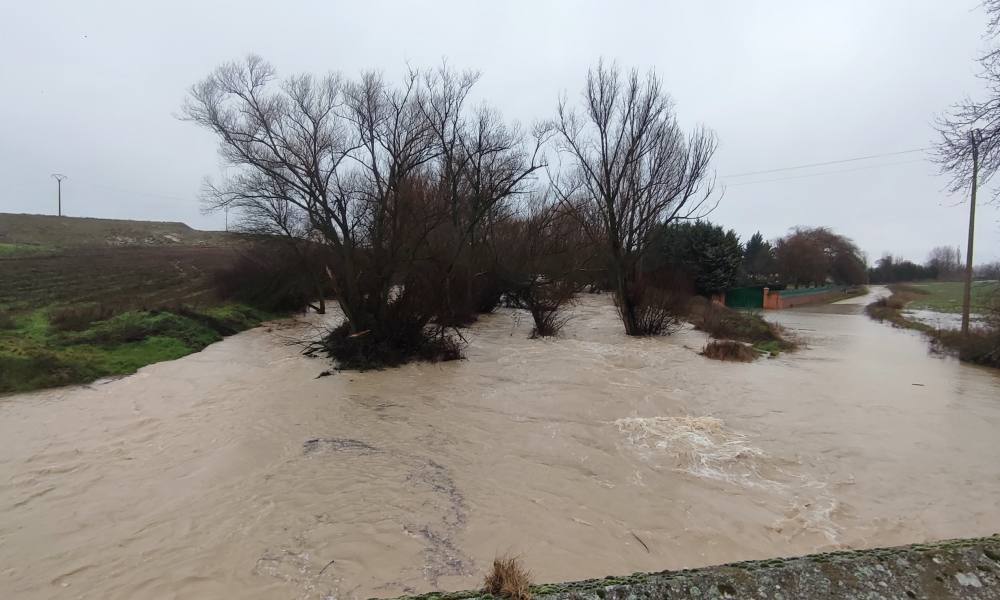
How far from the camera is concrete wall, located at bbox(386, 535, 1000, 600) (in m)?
1.67

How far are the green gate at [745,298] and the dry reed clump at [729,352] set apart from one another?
27.4 meters

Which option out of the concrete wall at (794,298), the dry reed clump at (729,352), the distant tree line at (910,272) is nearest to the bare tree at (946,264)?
the distant tree line at (910,272)

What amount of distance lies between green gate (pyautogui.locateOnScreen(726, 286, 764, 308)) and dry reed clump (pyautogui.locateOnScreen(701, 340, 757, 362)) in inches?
1079

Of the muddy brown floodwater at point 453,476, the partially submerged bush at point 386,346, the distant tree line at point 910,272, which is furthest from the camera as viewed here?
the distant tree line at point 910,272

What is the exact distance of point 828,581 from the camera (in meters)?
1.71

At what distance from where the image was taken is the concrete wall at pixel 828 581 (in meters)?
1.67

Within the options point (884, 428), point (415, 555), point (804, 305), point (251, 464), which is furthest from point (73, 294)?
point (804, 305)

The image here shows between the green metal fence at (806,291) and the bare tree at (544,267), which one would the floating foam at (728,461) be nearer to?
the bare tree at (544,267)

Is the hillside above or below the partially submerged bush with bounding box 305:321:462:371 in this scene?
above

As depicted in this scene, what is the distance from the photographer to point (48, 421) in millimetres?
9508

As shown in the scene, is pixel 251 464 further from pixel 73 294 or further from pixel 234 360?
pixel 73 294

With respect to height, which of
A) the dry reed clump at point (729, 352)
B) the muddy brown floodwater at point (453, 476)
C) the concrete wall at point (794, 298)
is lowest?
the muddy brown floodwater at point (453, 476)

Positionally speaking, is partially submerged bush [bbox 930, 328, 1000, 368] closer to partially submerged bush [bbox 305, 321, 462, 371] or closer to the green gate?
partially submerged bush [bbox 305, 321, 462, 371]

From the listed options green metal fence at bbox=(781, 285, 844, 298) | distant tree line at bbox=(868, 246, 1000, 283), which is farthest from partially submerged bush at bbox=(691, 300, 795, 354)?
distant tree line at bbox=(868, 246, 1000, 283)
